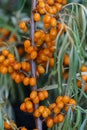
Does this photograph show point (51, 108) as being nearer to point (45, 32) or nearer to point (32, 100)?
point (32, 100)

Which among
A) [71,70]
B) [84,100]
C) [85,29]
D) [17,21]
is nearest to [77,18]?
[85,29]

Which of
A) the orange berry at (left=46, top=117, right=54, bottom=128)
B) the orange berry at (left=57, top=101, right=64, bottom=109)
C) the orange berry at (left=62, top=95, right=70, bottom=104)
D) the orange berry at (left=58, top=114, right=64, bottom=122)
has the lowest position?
the orange berry at (left=46, top=117, right=54, bottom=128)

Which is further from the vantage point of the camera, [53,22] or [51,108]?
[51,108]

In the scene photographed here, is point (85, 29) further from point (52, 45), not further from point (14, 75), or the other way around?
point (14, 75)

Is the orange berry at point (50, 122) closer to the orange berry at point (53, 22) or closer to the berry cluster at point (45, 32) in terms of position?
the berry cluster at point (45, 32)

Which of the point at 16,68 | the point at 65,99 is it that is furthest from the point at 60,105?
the point at 16,68

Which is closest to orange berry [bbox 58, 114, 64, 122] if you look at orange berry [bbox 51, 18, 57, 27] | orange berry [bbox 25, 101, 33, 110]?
orange berry [bbox 25, 101, 33, 110]

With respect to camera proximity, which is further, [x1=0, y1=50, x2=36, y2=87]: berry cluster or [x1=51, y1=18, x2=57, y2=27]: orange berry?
[x1=0, y1=50, x2=36, y2=87]: berry cluster

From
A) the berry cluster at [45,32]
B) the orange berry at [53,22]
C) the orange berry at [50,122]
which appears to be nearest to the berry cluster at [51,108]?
the orange berry at [50,122]

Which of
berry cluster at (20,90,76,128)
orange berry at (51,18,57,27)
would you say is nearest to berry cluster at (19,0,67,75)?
orange berry at (51,18,57,27)

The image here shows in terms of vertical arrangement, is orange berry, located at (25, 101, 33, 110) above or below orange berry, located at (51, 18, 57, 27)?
below

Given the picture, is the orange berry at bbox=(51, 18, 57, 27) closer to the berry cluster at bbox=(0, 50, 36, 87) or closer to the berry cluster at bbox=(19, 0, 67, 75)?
the berry cluster at bbox=(19, 0, 67, 75)
